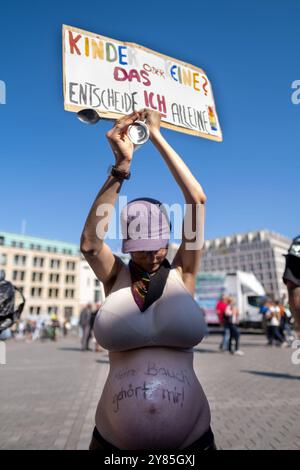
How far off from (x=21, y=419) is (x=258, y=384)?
466 cm

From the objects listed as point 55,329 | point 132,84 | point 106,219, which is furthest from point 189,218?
point 55,329

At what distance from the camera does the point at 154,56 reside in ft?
7.66

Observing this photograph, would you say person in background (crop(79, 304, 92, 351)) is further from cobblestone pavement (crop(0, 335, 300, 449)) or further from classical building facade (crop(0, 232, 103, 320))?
classical building facade (crop(0, 232, 103, 320))

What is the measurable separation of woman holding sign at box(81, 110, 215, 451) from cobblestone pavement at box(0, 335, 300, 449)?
8.54 feet

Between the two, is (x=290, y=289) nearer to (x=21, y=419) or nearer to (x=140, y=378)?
(x=140, y=378)

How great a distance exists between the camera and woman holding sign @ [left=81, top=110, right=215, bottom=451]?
1464 millimetres

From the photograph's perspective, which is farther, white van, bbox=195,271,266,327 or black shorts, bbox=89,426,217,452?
white van, bbox=195,271,266,327

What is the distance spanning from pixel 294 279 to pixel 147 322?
3.15 ft

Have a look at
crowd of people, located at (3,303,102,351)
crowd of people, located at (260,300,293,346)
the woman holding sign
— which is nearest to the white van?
crowd of people, located at (3,303,102,351)

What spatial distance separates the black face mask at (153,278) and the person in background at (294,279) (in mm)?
756

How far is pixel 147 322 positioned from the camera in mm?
1524

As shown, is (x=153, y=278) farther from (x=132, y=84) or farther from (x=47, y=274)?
(x=47, y=274)

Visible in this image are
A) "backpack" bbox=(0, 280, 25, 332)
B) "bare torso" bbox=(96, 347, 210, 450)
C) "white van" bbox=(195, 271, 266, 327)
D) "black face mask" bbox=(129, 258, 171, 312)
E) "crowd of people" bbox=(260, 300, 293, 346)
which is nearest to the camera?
"bare torso" bbox=(96, 347, 210, 450)

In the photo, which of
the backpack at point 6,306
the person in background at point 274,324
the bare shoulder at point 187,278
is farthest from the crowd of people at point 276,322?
the bare shoulder at point 187,278
